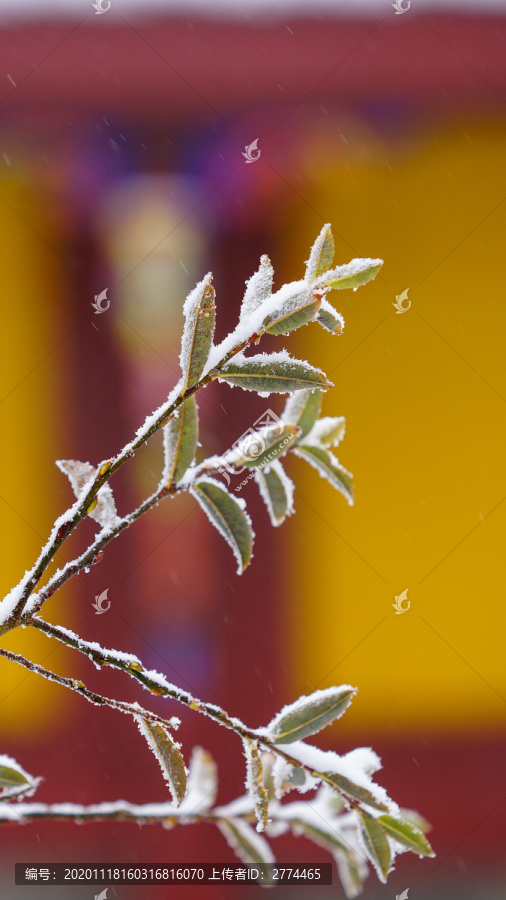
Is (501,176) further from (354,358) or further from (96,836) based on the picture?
(96,836)

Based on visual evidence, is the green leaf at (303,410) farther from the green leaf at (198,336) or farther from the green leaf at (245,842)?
the green leaf at (245,842)

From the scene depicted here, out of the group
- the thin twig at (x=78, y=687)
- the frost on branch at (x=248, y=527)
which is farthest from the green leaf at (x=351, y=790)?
the thin twig at (x=78, y=687)

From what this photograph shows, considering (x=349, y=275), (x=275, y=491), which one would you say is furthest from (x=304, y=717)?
(x=349, y=275)

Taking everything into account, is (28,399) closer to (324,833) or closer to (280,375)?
(324,833)

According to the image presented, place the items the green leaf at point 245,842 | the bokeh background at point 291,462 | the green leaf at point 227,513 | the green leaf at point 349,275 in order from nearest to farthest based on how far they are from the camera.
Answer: the green leaf at point 349,275 < the green leaf at point 227,513 < the green leaf at point 245,842 < the bokeh background at point 291,462

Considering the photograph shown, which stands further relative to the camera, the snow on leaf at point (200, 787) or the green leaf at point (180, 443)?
the snow on leaf at point (200, 787)

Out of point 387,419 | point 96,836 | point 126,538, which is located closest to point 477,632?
point 387,419

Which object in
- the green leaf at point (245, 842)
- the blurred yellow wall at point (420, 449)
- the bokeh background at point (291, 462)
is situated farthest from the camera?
the blurred yellow wall at point (420, 449)

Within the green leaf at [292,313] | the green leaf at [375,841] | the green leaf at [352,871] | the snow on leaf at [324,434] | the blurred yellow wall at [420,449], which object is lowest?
the green leaf at [352,871]
